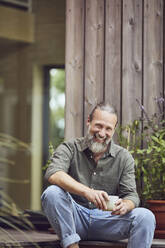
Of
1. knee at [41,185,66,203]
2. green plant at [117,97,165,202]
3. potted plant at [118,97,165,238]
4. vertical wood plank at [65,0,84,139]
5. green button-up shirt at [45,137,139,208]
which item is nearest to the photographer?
knee at [41,185,66,203]

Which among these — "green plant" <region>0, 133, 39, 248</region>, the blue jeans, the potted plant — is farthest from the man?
the potted plant

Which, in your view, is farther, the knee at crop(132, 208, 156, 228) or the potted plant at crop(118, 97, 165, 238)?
the potted plant at crop(118, 97, 165, 238)

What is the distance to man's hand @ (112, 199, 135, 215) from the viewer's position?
9.21 feet

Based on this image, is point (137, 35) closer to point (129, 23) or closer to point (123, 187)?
point (129, 23)

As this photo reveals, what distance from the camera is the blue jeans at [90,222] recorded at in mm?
2822

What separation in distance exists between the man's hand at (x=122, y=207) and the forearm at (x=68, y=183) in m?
0.18

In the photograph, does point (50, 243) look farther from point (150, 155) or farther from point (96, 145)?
point (150, 155)

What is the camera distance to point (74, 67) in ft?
12.8

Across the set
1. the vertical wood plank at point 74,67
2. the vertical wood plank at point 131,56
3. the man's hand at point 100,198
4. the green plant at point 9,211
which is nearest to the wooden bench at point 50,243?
the green plant at point 9,211

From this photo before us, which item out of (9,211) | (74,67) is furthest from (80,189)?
(74,67)

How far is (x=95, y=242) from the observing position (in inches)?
119

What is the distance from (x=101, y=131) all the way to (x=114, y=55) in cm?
104

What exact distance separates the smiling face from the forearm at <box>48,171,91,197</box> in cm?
27

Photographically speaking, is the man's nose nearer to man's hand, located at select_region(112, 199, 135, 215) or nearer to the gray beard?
the gray beard
